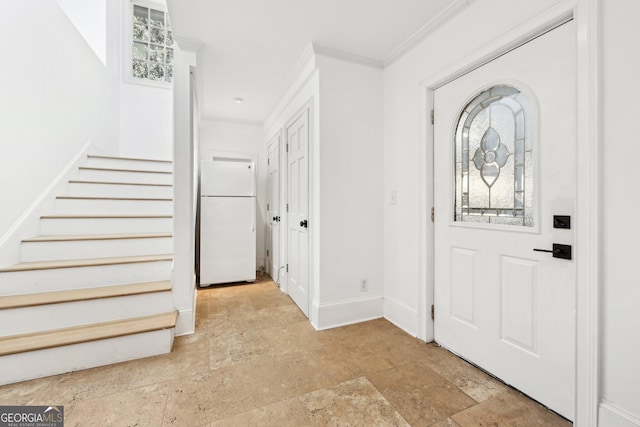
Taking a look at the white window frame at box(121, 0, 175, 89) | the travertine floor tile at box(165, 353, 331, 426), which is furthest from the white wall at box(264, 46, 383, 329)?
the white window frame at box(121, 0, 175, 89)

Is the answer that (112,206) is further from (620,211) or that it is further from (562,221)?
(620,211)

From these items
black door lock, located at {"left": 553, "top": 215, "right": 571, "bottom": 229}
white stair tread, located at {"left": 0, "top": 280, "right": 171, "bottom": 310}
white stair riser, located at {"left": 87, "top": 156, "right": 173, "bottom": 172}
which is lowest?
white stair tread, located at {"left": 0, "top": 280, "right": 171, "bottom": 310}

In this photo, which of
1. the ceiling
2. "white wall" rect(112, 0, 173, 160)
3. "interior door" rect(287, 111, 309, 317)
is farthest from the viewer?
"white wall" rect(112, 0, 173, 160)

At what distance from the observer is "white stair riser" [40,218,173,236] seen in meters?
2.36

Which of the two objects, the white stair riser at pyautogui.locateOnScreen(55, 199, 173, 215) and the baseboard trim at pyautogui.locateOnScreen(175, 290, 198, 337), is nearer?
the baseboard trim at pyautogui.locateOnScreen(175, 290, 198, 337)

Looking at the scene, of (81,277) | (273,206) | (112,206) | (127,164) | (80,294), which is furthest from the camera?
(273,206)

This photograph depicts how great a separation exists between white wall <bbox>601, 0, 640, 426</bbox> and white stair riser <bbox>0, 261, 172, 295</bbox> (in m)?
2.86

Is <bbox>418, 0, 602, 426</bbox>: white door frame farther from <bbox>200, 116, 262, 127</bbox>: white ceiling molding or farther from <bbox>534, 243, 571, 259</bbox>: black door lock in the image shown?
<bbox>200, 116, 262, 127</bbox>: white ceiling molding

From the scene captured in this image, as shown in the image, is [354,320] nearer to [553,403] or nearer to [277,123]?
[553,403]

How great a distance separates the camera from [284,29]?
206 centimetres

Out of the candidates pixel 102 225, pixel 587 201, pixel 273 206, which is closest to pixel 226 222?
pixel 273 206

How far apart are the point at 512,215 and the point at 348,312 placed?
1.52 metres

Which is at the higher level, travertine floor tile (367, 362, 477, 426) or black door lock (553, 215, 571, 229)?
black door lock (553, 215, 571, 229)

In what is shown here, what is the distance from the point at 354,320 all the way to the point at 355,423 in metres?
1.13
